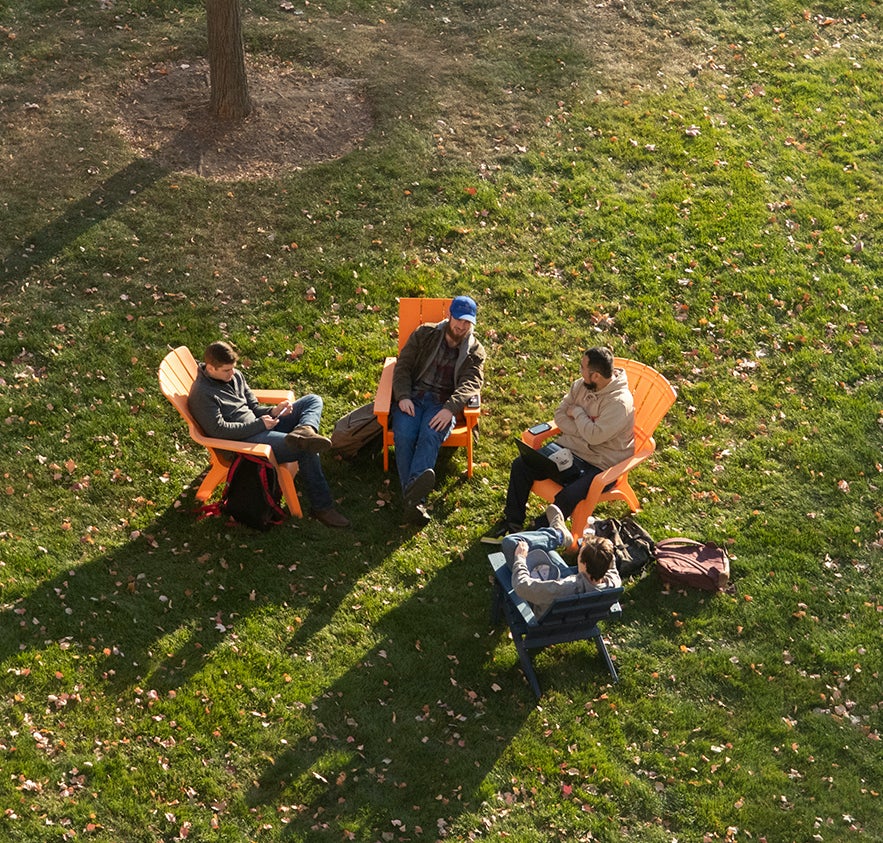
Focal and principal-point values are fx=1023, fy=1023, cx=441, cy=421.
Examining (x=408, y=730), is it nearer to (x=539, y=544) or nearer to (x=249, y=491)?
(x=539, y=544)

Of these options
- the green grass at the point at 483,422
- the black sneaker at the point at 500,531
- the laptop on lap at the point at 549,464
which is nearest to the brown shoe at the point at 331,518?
the green grass at the point at 483,422

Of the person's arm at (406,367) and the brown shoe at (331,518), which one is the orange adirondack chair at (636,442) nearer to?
the person's arm at (406,367)

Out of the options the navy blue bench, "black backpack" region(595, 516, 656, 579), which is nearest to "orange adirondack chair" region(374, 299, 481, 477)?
"black backpack" region(595, 516, 656, 579)

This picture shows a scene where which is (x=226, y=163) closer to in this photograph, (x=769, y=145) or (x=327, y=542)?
(x=327, y=542)

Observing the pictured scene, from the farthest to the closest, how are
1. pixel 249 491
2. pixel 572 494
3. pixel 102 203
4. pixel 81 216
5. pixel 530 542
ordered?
pixel 102 203 < pixel 81 216 < pixel 572 494 < pixel 249 491 < pixel 530 542

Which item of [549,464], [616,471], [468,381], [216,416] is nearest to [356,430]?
[468,381]

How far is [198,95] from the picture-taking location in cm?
1284

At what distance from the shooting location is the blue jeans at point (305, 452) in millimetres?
8352

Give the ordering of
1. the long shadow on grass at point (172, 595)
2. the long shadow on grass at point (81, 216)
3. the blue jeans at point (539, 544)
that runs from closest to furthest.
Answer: the long shadow on grass at point (172, 595), the blue jeans at point (539, 544), the long shadow on grass at point (81, 216)

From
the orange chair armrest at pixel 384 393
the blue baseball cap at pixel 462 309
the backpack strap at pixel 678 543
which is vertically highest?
the blue baseball cap at pixel 462 309

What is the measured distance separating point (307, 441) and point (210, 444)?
0.76m

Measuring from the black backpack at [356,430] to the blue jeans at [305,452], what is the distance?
1.13 feet

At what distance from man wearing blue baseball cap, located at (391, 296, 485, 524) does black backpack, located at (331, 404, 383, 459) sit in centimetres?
27

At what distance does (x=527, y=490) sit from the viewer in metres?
8.57
